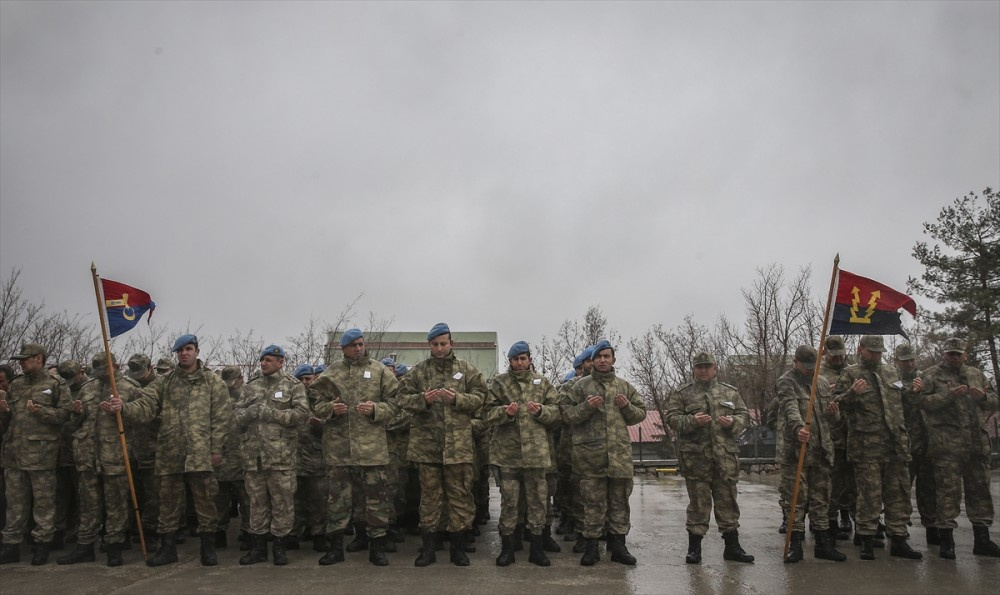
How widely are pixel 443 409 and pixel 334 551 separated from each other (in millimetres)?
1968

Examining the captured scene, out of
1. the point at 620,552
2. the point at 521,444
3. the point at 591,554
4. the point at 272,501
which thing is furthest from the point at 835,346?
the point at 272,501

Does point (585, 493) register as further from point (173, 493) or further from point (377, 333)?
point (377, 333)

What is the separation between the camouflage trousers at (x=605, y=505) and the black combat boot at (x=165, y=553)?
469 centimetres

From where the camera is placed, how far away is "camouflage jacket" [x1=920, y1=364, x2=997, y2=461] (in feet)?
24.7

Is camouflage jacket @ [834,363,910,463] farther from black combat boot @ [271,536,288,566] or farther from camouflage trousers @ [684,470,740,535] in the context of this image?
black combat boot @ [271,536,288,566]

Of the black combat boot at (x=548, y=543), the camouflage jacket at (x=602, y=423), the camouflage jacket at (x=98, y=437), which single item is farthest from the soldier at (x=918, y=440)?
the camouflage jacket at (x=98, y=437)

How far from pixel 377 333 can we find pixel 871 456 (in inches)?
979

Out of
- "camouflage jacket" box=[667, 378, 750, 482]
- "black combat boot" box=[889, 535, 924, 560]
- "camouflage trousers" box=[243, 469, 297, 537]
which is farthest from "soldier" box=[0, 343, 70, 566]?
"black combat boot" box=[889, 535, 924, 560]

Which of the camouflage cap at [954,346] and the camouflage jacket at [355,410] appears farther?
the camouflage cap at [954,346]

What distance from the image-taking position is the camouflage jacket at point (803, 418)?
736cm

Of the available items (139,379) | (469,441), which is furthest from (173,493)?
(469,441)

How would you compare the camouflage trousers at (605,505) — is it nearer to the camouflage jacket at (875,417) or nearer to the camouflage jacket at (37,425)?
the camouflage jacket at (875,417)

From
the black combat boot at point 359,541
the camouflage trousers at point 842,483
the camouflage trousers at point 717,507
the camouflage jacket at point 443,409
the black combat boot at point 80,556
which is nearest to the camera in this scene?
the camouflage trousers at point 717,507

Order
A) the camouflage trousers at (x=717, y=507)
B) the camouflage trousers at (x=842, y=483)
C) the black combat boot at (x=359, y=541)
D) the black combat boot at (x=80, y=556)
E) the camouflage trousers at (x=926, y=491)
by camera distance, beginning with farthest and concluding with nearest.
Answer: the camouflage trousers at (x=842, y=483)
the black combat boot at (x=359, y=541)
the camouflage trousers at (x=926, y=491)
the black combat boot at (x=80, y=556)
the camouflage trousers at (x=717, y=507)
